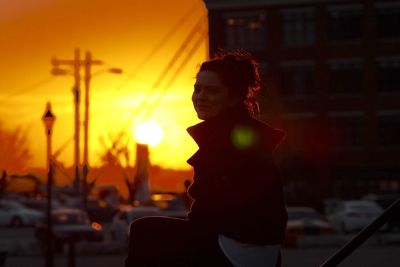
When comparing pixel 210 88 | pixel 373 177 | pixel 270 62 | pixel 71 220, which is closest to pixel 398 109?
pixel 373 177

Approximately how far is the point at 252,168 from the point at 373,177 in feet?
209

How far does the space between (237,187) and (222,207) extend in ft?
0.26

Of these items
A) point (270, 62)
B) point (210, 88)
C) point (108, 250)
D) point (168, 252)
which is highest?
point (270, 62)

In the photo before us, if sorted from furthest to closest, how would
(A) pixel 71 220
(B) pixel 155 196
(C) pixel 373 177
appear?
(B) pixel 155 196 → (C) pixel 373 177 → (A) pixel 71 220

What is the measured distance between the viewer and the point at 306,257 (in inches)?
1237

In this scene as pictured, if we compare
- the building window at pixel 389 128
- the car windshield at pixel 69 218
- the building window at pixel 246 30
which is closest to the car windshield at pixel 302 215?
the car windshield at pixel 69 218

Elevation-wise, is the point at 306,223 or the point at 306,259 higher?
the point at 306,223

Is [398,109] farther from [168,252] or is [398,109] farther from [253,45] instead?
[168,252]

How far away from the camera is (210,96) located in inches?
133

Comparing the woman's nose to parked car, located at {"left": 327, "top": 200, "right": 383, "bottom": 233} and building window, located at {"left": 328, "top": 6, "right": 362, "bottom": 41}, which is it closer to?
parked car, located at {"left": 327, "top": 200, "right": 383, "bottom": 233}

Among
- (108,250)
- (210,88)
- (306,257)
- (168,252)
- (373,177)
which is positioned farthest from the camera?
(373,177)

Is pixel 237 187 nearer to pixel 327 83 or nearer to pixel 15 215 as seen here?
pixel 327 83

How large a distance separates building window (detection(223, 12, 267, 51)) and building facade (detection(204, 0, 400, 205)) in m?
0.07

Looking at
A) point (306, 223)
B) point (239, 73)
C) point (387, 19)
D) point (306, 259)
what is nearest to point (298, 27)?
point (387, 19)
